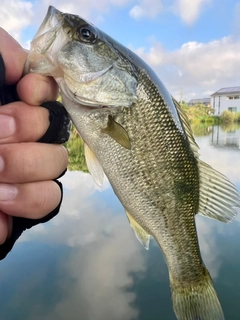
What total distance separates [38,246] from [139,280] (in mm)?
2769

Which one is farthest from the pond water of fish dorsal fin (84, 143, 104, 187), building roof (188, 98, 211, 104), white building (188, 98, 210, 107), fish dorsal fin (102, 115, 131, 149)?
building roof (188, 98, 211, 104)

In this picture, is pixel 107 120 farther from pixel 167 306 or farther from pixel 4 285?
pixel 4 285

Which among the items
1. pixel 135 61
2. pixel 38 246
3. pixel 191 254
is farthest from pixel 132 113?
pixel 38 246

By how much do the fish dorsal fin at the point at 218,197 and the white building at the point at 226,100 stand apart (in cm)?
5910

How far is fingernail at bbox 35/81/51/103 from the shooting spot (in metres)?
1.33

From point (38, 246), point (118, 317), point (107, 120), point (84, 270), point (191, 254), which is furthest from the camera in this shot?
point (38, 246)

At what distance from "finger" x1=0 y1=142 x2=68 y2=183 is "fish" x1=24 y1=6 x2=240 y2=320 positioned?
0.16m

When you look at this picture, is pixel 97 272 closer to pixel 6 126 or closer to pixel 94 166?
pixel 94 166

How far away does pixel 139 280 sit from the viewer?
6.87 meters

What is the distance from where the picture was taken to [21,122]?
1361 millimetres

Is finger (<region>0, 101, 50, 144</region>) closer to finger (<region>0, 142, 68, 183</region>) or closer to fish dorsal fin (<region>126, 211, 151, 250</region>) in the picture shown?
finger (<region>0, 142, 68, 183</region>)

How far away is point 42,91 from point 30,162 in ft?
1.05

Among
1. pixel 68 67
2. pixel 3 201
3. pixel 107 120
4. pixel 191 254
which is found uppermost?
pixel 68 67

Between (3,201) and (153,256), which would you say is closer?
(3,201)
